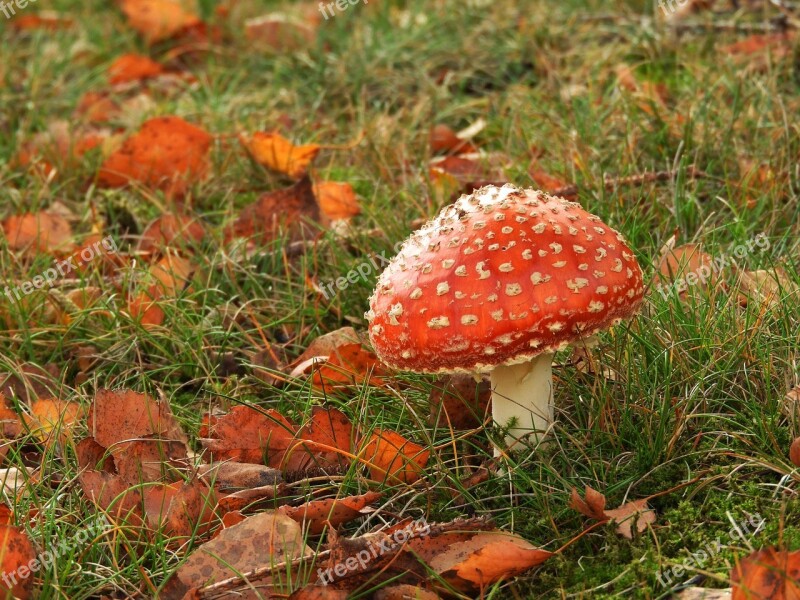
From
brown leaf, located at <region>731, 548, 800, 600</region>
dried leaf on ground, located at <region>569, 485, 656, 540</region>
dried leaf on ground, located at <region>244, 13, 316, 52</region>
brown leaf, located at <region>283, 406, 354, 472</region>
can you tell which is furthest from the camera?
dried leaf on ground, located at <region>244, 13, 316, 52</region>

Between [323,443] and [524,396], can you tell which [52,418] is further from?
[524,396]

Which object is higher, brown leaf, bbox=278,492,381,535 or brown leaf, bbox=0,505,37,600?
brown leaf, bbox=0,505,37,600

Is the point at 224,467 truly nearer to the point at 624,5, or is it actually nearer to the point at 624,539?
the point at 624,539

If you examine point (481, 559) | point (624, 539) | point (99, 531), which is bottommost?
point (624, 539)

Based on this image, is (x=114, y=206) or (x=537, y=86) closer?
(x=114, y=206)

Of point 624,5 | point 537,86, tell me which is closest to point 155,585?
point 537,86
